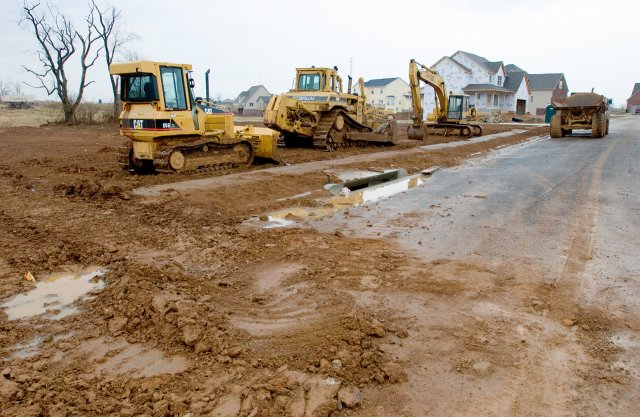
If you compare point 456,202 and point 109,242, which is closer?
point 109,242

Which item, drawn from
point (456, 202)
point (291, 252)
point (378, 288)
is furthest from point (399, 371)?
point (456, 202)

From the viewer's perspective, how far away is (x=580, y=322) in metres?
4.56

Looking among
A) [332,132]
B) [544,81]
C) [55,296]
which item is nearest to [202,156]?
[332,132]

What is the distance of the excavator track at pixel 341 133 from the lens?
732 inches

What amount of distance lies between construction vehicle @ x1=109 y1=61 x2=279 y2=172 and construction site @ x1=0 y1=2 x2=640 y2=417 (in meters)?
0.05

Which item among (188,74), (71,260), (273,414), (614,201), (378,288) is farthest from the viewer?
(188,74)

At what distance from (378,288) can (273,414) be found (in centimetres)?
239

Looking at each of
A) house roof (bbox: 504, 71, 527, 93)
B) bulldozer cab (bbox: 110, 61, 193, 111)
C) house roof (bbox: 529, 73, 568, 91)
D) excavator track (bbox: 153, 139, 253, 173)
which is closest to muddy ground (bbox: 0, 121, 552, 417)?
excavator track (bbox: 153, 139, 253, 173)

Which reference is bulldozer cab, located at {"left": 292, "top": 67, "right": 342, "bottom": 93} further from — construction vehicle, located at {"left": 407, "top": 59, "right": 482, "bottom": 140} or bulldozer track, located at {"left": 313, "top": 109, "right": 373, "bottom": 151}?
construction vehicle, located at {"left": 407, "top": 59, "right": 482, "bottom": 140}

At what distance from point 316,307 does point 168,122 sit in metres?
8.43

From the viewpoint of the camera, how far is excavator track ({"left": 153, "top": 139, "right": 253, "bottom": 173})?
12016mm

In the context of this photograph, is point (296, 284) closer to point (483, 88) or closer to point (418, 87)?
point (418, 87)

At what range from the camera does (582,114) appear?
1078 inches

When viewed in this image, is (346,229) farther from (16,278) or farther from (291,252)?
(16,278)
